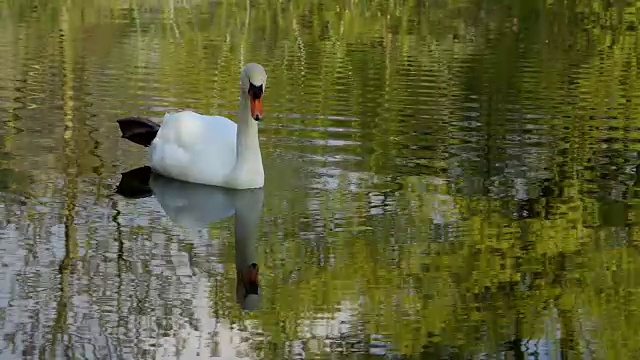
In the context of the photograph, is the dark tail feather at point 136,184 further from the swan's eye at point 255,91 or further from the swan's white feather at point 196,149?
the swan's eye at point 255,91

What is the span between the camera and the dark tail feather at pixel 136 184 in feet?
31.6

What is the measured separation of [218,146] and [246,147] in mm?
341

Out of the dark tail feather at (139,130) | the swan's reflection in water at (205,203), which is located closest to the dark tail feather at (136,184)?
the swan's reflection in water at (205,203)

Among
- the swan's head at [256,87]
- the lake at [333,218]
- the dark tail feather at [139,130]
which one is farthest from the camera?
the dark tail feather at [139,130]

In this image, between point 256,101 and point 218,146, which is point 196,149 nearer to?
point 218,146

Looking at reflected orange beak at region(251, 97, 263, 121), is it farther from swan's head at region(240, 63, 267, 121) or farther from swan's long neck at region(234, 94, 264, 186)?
swan's long neck at region(234, 94, 264, 186)

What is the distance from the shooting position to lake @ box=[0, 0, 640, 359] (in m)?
6.59

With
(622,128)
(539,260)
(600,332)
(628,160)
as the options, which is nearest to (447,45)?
(622,128)

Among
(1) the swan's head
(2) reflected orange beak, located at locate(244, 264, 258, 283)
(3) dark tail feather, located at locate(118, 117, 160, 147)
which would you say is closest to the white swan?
(1) the swan's head

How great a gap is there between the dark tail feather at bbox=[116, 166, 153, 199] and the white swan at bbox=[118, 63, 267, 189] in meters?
0.14

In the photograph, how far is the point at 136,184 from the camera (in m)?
10.0

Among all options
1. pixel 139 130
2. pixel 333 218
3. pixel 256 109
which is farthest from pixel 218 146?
pixel 333 218

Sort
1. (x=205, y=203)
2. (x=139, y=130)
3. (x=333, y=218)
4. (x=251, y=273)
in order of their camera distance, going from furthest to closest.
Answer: (x=139, y=130) < (x=205, y=203) < (x=333, y=218) < (x=251, y=273)

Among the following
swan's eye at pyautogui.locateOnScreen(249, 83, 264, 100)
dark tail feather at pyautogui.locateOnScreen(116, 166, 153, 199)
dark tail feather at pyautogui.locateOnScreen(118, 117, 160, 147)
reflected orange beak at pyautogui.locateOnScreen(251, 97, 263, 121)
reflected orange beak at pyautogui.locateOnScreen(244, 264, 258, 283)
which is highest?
swan's eye at pyautogui.locateOnScreen(249, 83, 264, 100)
